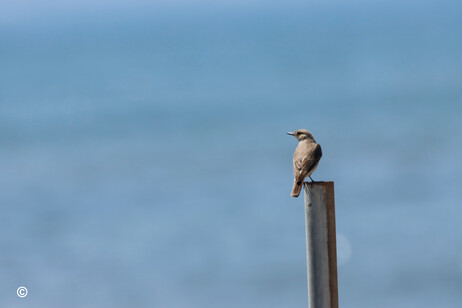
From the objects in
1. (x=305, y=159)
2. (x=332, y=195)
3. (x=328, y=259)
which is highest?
(x=305, y=159)

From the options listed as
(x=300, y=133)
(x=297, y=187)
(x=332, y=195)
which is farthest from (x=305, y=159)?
(x=332, y=195)

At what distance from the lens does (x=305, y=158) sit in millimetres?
10109

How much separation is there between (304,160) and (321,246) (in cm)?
316

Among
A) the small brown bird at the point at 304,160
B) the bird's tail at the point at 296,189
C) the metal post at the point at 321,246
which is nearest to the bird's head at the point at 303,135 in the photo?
the small brown bird at the point at 304,160

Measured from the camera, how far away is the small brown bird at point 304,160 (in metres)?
8.95

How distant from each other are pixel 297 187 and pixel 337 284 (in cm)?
205

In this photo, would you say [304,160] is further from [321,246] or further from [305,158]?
[321,246]

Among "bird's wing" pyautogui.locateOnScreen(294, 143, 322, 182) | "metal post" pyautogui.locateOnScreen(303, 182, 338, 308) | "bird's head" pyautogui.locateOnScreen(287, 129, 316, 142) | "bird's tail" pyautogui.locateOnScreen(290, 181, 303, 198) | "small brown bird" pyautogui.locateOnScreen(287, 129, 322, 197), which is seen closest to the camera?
"metal post" pyautogui.locateOnScreen(303, 182, 338, 308)

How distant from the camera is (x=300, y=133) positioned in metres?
12.1

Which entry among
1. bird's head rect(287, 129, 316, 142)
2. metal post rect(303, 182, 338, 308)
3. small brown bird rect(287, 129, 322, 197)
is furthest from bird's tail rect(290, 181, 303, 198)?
bird's head rect(287, 129, 316, 142)

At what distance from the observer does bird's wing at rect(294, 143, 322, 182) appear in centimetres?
939

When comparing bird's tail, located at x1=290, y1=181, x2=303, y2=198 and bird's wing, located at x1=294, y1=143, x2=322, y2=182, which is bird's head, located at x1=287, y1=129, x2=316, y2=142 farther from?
bird's tail, located at x1=290, y1=181, x2=303, y2=198

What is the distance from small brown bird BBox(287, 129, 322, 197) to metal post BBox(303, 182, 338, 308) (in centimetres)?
163

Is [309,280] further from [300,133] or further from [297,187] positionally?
[300,133]
